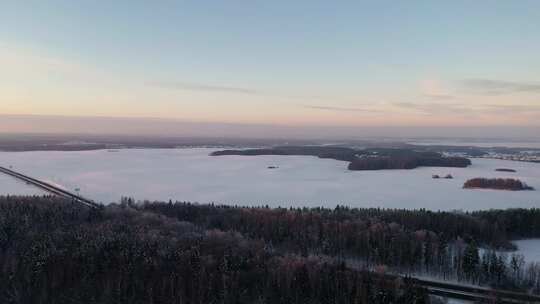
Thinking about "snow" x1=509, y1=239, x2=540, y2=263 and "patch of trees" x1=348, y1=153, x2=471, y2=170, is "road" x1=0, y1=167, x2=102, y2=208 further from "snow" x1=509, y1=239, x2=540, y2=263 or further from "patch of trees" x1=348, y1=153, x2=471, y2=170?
"patch of trees" x1=348, y1=153, x2=471, y2=170

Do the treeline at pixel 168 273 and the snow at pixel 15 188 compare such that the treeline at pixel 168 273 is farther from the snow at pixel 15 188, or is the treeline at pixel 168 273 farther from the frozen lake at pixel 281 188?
the snow at pixel 15 188

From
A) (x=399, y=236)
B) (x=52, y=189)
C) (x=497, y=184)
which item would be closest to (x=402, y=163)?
(x=497, y=184)

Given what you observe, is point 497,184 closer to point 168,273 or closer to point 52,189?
point 168,273

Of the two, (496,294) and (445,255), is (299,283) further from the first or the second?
(445,255)

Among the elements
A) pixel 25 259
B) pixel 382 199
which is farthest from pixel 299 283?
pixel 382 199

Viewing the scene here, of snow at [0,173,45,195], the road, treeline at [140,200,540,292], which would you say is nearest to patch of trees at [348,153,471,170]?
the road

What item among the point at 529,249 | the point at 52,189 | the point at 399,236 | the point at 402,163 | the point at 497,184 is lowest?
the point at 529,249

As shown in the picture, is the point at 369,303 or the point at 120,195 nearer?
the point at 369,303
